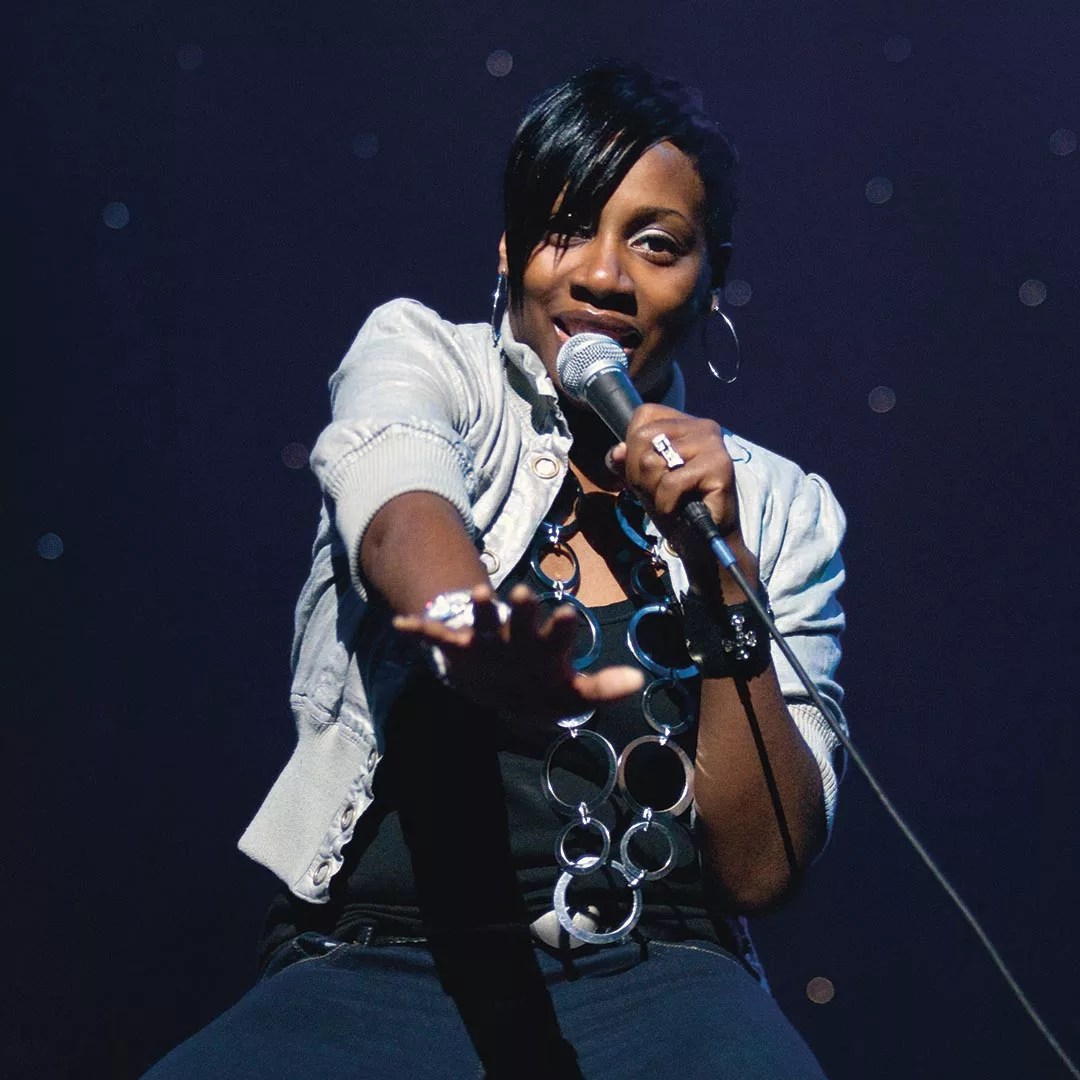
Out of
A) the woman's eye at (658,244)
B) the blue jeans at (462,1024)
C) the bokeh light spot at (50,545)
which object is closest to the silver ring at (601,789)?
the blue jeans at (462,1024)

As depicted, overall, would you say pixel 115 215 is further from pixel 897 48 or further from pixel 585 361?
pixel 897 48

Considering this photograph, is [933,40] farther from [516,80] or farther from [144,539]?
[144,539]

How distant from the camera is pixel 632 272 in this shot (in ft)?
4.00

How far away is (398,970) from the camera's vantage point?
1.06 m

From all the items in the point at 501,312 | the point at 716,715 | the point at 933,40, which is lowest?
the point at 716,715

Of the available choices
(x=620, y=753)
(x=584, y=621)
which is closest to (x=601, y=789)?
(x=620, y=753)

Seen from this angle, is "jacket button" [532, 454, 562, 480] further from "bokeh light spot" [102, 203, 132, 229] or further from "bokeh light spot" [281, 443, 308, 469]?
"bokeh light spot" [102, 203, 132, 229]

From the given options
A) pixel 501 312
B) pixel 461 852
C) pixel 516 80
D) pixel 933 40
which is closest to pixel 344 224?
pixel 516 80

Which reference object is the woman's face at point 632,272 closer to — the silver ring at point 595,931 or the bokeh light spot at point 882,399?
the silver ring at point 595,931

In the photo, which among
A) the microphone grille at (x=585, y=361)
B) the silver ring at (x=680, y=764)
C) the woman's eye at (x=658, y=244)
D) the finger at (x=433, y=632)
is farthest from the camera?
the woman's eye at (x=658, y=244)

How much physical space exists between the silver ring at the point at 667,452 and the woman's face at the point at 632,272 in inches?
12.3

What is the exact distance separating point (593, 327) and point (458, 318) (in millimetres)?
544

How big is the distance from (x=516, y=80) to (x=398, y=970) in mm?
1155

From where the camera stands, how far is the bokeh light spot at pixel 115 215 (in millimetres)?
1666
